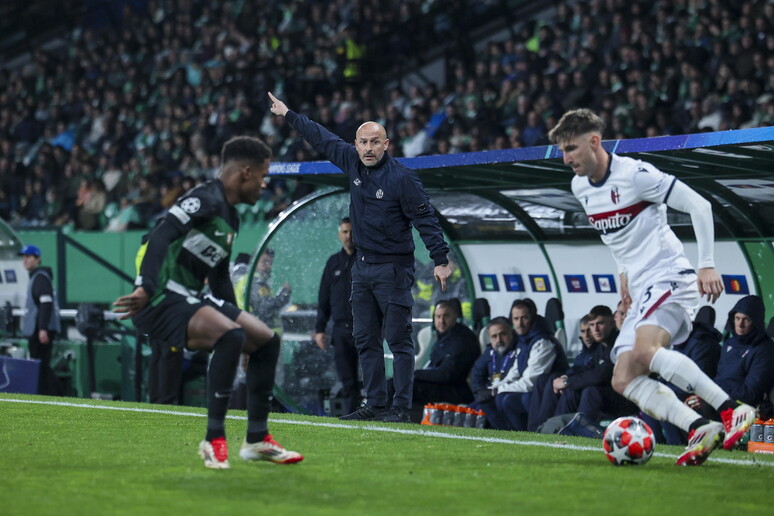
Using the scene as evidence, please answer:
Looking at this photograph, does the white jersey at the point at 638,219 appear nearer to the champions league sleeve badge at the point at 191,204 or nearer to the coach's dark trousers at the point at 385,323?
the champions league sleeve badge at the point at 191,204

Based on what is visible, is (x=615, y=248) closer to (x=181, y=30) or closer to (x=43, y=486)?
(x=43, y=486)

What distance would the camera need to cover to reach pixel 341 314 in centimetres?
1138

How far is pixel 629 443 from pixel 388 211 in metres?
3.13

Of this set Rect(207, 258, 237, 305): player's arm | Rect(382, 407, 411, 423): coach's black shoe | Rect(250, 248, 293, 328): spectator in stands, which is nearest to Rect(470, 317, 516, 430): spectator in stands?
Rect(382, 407, 411, 423): coach's black shoe

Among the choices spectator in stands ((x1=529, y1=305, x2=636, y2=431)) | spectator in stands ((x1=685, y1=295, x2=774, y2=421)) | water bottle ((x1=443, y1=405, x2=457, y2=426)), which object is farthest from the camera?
water bottle ((x1=443, y1=405, x2=457, y2=426))

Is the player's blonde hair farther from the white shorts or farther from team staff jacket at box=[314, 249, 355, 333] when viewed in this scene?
team staff jacket at box=[314, 249, 355, 333]

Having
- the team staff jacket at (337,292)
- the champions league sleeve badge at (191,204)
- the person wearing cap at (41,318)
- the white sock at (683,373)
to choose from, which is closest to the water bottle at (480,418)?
the team staff jacket at (337,292)

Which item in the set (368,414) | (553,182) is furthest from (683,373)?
(553,182)

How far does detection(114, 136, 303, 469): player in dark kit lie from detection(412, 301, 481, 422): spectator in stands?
16.8 ft

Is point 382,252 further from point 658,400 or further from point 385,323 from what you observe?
point 658,400

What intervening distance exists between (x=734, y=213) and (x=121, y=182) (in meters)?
14.4

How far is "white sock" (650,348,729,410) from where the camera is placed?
6.39 metres

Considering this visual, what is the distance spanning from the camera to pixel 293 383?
12.4 metres

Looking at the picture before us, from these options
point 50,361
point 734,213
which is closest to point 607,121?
point 734,213
